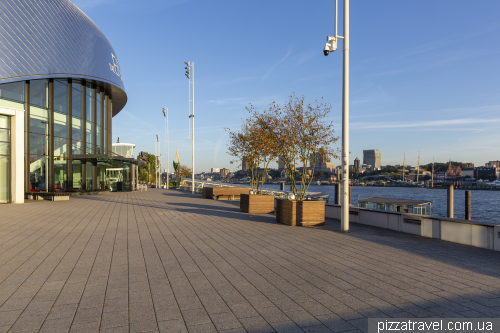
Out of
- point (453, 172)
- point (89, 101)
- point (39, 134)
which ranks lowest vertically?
point (453, 172)

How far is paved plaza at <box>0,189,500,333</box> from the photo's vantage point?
355cm

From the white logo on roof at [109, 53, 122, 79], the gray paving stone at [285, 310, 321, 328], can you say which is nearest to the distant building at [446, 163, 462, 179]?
the white logo on roof at [109, 53, 122, 79]

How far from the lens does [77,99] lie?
28.2m

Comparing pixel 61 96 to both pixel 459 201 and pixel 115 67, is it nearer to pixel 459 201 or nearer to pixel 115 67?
pixel 115 67

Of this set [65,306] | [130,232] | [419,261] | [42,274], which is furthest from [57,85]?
[419,261]

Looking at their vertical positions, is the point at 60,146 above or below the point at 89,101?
below

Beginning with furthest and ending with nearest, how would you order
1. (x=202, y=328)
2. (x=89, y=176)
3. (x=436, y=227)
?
(x=89, y=176) → (x=436, y=227) → (x=202, y=328)

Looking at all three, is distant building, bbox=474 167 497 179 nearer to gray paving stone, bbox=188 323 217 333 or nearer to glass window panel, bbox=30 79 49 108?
glass window panel, bbox=30 79 49 108

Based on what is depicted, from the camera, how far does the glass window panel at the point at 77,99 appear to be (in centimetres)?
2752

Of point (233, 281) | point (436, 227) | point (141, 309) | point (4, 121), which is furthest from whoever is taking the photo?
point (4, 121)

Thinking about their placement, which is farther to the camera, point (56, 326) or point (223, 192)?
point (223, 192)

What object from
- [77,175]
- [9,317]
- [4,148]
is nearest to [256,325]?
[9,317]

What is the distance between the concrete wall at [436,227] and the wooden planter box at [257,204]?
169 inches

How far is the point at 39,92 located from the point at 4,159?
8702mm
